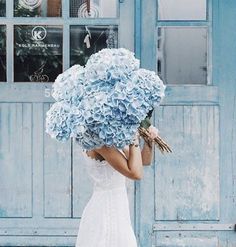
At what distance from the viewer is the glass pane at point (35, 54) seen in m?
6.59

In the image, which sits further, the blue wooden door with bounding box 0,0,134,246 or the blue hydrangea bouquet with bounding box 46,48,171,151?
the blue wooden door with bounding box 0,0,134,246

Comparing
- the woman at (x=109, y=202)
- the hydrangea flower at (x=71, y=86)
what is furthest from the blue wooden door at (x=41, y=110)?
the hydrangea flower at (x=71, y=86)

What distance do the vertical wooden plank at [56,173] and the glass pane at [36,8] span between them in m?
0.86

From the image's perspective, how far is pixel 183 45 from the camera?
6574 mm

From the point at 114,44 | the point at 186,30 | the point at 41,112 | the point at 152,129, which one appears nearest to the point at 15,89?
the point at 41,112

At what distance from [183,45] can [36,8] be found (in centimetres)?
107

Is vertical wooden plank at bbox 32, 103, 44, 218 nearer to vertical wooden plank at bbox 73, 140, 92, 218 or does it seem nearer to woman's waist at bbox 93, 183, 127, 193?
vertical wooden plank at bbox 73, 140, 92, 218

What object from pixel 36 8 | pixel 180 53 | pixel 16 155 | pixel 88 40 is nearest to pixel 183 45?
pixel 180 53

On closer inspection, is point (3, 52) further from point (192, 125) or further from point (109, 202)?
point (109, 202)

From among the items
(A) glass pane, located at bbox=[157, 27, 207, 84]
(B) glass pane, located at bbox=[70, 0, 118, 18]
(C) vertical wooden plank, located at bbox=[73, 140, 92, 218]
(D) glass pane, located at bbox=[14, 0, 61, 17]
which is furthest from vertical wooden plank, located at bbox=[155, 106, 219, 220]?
(D) glass pane, located at bbox=[14, 0, 61, 17]

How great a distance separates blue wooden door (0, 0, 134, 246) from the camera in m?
6.55

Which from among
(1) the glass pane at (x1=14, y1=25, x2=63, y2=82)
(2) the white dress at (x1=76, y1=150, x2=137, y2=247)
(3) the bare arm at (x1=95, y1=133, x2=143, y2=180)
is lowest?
(2) the white dress at (x1=76, y1=150, x2=137, y2=247)

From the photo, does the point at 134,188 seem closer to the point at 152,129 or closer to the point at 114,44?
the point at 114,44

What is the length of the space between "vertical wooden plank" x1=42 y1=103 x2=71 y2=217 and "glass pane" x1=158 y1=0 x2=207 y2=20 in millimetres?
1147
